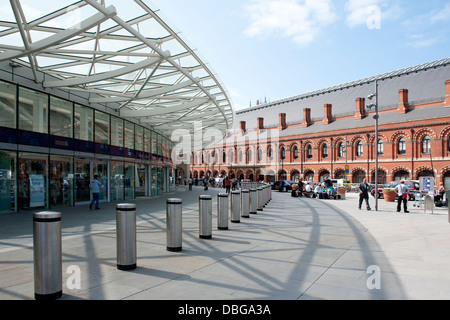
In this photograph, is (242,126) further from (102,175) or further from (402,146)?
(102,175)

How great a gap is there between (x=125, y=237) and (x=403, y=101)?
4869 cm

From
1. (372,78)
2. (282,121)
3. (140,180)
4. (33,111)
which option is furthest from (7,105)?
(372,78)

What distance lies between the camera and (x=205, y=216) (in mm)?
8000

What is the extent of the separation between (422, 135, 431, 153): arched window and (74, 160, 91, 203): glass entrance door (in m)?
39.8

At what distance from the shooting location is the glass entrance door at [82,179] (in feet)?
53.1

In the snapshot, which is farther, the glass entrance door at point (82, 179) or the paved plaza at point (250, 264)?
the glass entrance door at point (82, 179)

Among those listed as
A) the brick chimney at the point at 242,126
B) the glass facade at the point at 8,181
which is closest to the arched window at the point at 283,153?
the brick chimney at the point at 242,126

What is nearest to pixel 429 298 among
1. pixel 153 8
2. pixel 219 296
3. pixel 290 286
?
pixel 290 286

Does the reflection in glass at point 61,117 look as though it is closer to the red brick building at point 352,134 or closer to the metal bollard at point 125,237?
the metal bollard at point 125,237

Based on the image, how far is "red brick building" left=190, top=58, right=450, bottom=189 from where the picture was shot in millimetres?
41094

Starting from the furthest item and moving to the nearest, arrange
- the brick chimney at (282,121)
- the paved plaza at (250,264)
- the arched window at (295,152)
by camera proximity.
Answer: the brick chimney at (282,121)
the arched window at (295,152)
the paved plaza at (250,264)

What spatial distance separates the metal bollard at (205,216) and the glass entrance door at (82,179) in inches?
409

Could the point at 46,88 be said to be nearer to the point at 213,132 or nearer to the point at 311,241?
the point at 311,241

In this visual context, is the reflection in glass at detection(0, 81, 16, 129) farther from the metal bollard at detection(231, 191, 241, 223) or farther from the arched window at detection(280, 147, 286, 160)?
the arched window at detection(280, 147, 286, 160)
